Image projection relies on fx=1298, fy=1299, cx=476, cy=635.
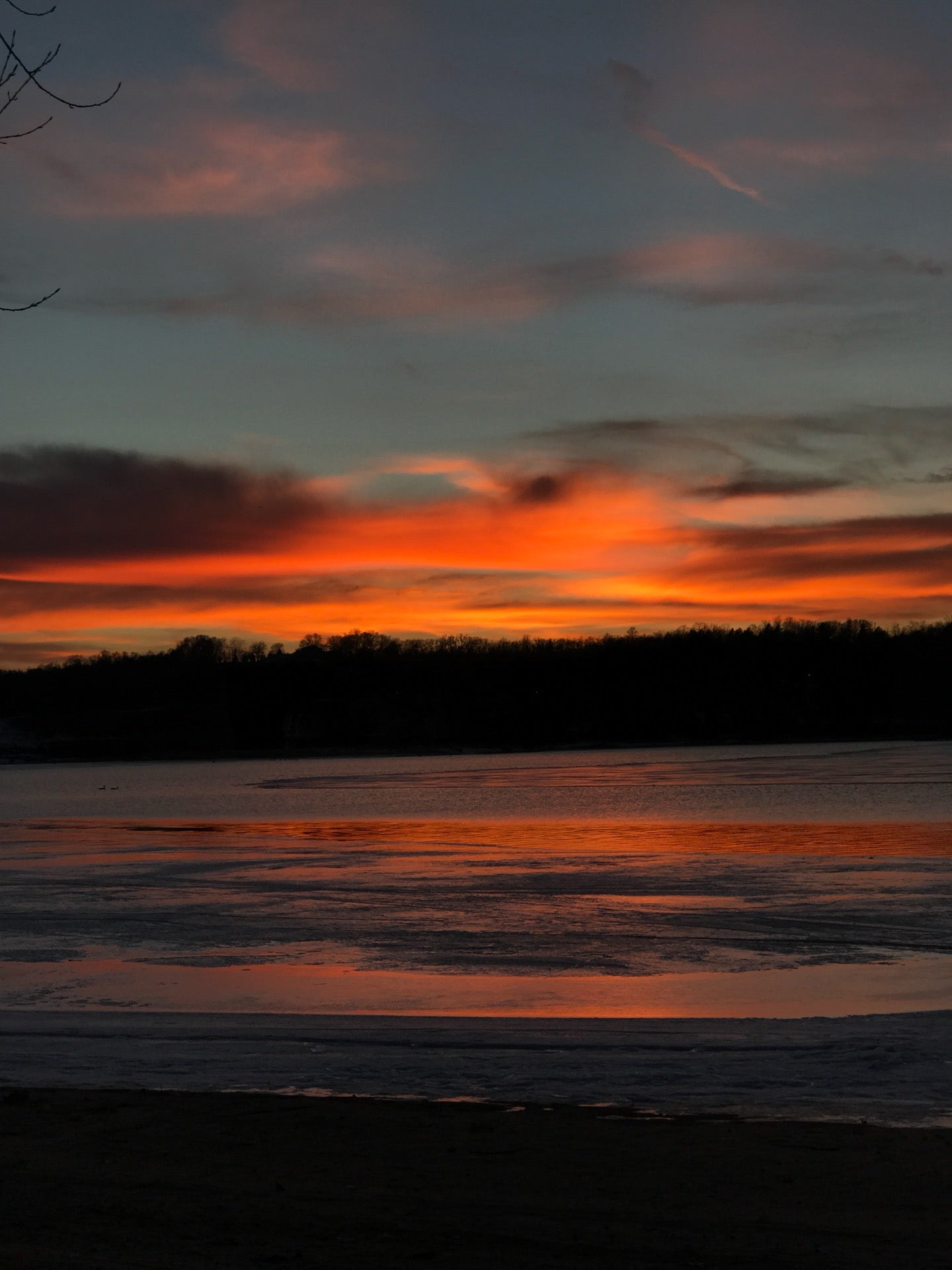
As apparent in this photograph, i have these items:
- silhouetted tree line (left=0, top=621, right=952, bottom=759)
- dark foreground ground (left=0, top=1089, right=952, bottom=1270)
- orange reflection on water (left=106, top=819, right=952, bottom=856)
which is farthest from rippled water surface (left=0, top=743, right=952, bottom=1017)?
silhouetted tree line (left=0, top=621, right=952, bottom=759)

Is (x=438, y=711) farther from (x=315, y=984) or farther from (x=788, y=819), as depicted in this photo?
(x=315, y=984)

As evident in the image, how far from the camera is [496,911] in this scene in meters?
17.8

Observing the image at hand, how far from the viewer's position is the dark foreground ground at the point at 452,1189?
5297 millimetres

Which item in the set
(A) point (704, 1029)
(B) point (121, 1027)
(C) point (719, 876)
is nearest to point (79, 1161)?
(B) point (121, 1027)

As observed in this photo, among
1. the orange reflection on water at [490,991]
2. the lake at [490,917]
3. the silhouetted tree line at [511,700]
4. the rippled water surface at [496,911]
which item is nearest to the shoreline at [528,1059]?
the lake at [490,917]

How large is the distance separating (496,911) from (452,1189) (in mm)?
11730

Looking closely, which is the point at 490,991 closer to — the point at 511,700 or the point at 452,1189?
the point at 452,1189

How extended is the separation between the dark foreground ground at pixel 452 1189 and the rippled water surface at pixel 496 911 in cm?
391

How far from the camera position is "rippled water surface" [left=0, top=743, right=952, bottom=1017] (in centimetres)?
Answer: 1212

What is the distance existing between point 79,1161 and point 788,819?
31161mm

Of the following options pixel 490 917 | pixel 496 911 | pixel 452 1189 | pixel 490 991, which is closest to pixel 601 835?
pixel 496 911

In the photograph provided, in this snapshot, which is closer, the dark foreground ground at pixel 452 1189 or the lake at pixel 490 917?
the dark foreground ground at pixel 452 1189

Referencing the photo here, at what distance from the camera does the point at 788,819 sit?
117 ft

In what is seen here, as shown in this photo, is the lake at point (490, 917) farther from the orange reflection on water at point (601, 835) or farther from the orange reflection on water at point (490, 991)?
the orange reflection on water at point (601, 835)
